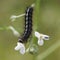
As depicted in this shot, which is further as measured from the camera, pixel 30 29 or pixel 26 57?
pixel 26 57

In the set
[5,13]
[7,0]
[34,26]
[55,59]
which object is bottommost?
[34,26]

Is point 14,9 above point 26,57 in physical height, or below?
above

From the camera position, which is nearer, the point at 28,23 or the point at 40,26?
the point at 28,23

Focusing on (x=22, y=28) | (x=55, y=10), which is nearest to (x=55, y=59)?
(x=55, y=10)

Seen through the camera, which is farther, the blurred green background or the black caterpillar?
the blurred green background

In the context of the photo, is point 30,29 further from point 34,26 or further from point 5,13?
point 5,13

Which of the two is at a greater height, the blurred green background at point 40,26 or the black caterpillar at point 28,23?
the blurred green background at point 40,26

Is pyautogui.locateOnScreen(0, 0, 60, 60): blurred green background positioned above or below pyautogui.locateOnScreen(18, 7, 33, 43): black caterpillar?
above

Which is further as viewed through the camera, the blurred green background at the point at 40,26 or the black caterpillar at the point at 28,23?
the blurred green background at the point at 40,26

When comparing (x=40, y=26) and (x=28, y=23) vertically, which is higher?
(x=40, y=26)

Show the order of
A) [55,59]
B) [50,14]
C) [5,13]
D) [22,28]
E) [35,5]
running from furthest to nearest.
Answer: [5,13], [50,14], [55,59], [22,28], [35,5]

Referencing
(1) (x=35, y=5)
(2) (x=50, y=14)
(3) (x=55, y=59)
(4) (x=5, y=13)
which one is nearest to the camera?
(1) (x=35, y=5)
